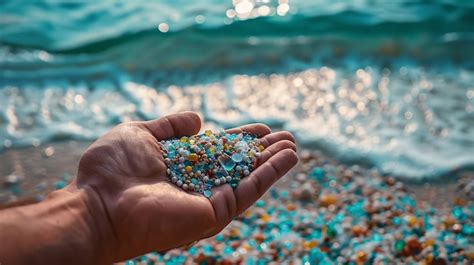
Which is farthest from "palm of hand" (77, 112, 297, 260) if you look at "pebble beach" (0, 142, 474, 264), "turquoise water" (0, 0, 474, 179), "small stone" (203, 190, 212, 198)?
"turquoise water" (0, 0, 474, 179)

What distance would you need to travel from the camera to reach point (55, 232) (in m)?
1.78

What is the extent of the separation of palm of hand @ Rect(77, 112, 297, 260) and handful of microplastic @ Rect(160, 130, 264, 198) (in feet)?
0.14

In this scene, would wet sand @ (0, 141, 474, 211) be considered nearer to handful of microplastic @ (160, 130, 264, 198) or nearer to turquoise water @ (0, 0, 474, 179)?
turquoise water @ (0, 0, 474, 179)

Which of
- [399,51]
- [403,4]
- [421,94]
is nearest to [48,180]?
[421,94]

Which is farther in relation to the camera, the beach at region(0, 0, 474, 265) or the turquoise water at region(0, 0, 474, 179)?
the turquoise water at region(0, 0, 474, 179)

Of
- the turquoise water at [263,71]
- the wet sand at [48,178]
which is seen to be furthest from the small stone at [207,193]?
the turquoise water at [263,71]

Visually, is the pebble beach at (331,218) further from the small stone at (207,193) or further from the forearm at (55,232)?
the forearm at (55,232)

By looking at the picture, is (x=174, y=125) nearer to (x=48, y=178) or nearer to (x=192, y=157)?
(x=192, y=157)

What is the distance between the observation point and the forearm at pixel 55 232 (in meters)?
1.67

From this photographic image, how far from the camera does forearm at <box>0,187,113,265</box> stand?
167 cm

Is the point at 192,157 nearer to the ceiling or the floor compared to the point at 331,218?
nearer to the ceiling

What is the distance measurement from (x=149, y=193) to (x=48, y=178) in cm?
165

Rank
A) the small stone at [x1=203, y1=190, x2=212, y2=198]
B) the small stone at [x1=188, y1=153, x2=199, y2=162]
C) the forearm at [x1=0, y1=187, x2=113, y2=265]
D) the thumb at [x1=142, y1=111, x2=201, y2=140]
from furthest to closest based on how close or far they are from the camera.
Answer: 1. the thumb at [x1=142, y1=111, x2=201, y2=140]
2. the small stone at [x1=188, y1=153, x2=199, y2=162]
3. the small stone at [x1=203, y1=190, x2=212, y2=198]
4. the forearm at [x1=0, y1=187, x2=113, y2=265]

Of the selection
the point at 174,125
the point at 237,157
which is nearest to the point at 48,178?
the point at 174,125
